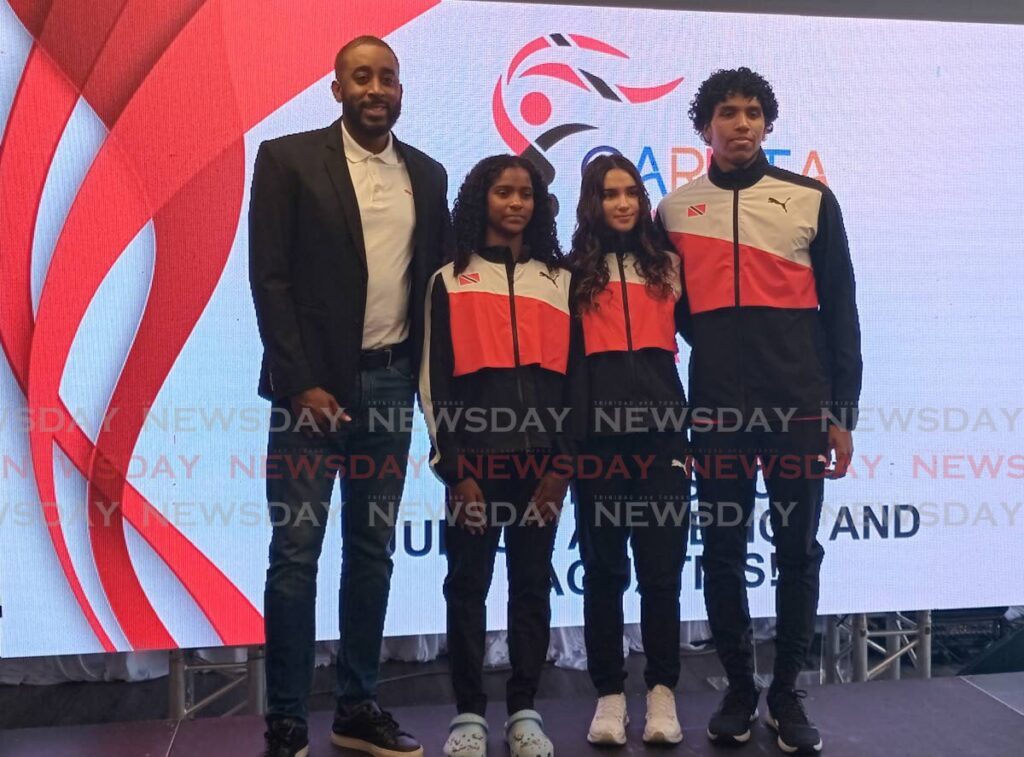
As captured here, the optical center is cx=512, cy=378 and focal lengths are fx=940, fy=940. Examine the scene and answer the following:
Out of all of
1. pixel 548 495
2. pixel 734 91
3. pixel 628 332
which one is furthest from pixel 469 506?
pixel 734 91

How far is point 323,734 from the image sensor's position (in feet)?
7.18

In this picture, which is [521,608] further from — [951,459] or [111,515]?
[951,459]

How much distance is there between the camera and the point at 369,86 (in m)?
1.95

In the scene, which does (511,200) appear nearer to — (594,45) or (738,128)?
(738,128)

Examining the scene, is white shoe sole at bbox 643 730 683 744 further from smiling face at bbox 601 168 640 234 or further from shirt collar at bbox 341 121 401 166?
shirt collar at bbox 341 121 401 166

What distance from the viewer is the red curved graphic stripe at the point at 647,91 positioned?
109 inches

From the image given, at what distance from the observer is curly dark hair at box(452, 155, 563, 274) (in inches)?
80.4

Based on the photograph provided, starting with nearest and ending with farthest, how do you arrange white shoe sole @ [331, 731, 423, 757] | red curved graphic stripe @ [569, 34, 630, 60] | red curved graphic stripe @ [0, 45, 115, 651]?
white shoe sole @ [331, 731, 423, 757] → red curved graphic stripe @ [0, 45, 115, 651] → red curved graphic stripe @ [569, 34, 630, 60]

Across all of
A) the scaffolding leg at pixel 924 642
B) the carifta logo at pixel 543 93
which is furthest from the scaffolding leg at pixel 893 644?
the carifta logo at pixel 543 93

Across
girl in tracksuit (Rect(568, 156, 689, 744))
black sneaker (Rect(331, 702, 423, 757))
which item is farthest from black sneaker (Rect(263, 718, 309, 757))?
girl in tracksuit (Rect(568, 156, 689, 744))

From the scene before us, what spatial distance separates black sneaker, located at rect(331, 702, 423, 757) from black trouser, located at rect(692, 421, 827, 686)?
73 cm

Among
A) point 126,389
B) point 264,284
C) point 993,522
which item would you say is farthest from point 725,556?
point 126,389

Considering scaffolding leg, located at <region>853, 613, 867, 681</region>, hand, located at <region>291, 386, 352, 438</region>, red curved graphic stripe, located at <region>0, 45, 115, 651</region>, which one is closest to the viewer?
hand, located at <region>291, 386, 352, 438</region>

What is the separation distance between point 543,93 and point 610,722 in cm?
173
